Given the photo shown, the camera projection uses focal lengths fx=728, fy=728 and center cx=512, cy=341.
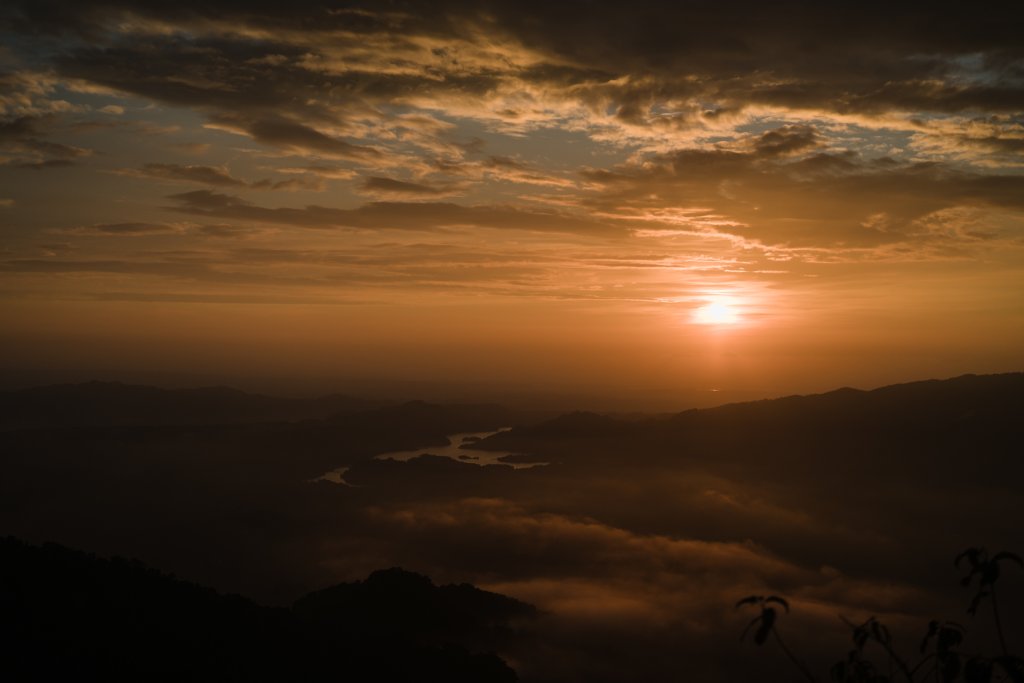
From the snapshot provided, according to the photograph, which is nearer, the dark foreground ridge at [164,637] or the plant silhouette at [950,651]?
the plant silhouette at [950,651]

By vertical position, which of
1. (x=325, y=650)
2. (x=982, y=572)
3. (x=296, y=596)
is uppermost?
(x=982, y=572)

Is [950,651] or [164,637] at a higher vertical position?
[950,651]

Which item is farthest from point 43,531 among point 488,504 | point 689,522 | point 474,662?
point 689,522

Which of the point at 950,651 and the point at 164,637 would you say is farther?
the point at 164,637

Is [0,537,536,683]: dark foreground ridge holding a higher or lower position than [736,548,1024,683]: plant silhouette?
lower

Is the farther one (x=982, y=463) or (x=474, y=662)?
(x=982, y=463)

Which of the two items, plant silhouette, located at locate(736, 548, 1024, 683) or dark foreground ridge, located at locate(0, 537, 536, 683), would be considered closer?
plant silhouette, located at locate(736, 548, 1024, 683)

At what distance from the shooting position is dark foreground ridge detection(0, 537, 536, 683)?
43.5 metres

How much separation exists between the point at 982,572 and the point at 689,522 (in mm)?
149047

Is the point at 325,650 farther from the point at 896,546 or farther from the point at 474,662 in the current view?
the point at 896,546

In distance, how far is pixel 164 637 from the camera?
49906 millimetres

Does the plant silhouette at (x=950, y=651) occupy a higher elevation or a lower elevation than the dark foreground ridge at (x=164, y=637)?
higher

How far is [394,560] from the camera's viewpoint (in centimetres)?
12031

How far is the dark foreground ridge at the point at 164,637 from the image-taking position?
43469 mm
